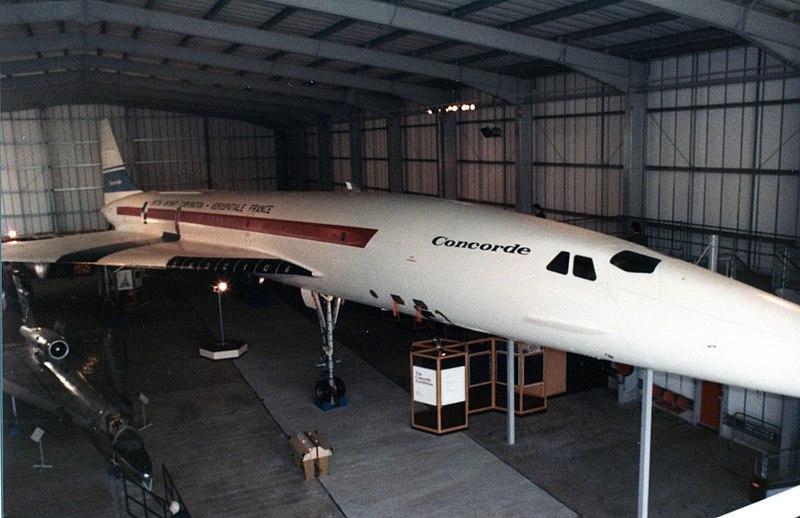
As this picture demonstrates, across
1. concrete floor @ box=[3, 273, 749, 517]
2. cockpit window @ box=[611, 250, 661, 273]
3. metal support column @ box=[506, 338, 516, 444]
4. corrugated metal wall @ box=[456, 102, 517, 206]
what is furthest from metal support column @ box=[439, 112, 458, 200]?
Answer: cockpit window @ box=[611, 250, 661, 273]

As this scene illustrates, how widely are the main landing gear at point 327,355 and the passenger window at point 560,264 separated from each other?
723 cm

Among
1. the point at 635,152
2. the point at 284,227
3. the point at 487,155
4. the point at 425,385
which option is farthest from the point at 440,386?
the point at 487,155

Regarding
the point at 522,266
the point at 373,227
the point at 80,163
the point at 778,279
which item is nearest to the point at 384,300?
Answer: the point at 373,227

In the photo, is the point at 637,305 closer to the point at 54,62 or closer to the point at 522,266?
the point at 522,266

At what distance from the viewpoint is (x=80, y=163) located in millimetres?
46969

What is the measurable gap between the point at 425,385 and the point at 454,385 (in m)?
0.74

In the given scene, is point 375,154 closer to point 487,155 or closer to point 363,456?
point 487,155

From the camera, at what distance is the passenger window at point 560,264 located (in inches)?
441

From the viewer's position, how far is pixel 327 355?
18078 millimetres

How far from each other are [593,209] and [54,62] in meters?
24.6

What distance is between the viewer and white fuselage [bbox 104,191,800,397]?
9625 millimetres

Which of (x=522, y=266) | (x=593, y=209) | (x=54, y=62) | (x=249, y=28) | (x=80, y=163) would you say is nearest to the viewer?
(x=522, y=266)

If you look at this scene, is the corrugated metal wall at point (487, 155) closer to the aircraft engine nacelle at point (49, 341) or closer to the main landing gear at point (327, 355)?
the main landing gear at point (327, 355)

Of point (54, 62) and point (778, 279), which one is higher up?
point (54, 62)
